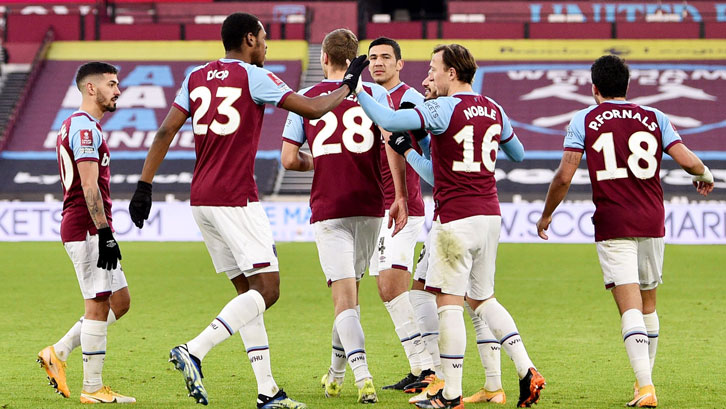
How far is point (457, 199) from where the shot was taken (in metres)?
5.79

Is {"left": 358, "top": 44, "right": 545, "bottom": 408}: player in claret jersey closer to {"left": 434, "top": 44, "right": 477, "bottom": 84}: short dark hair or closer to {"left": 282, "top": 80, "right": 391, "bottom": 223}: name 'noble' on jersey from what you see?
{"left": 434, "top": 44, "right": 477, "bottom": 84}: short dark hair

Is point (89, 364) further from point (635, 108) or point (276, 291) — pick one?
point (635, 108)

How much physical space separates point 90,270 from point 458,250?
2353mm

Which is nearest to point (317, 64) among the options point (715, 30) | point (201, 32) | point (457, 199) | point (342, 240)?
point (201, 32)

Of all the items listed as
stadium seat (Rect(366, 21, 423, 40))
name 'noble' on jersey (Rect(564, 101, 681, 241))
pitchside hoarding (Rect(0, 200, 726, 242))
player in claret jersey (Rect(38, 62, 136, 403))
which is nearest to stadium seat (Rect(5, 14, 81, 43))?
stadium seat (Rect(366, 21, 423, 40))

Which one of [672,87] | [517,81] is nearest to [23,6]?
[517,81]

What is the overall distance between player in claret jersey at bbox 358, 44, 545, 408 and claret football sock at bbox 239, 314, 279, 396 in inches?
35.4

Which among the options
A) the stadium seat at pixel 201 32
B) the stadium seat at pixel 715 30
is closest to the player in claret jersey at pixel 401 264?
the stadium seat at pixel 201 32

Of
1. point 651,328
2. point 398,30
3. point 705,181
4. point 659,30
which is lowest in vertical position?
point 398,30

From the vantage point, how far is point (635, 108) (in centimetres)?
618

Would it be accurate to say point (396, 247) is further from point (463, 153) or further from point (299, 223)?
point (299, 223)

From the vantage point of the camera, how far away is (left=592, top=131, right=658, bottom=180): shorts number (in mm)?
6113

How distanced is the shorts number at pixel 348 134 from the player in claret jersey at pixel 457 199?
0.57 metres

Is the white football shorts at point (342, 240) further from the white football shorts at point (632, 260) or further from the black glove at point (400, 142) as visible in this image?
the white football shorts at point (632, 260)
